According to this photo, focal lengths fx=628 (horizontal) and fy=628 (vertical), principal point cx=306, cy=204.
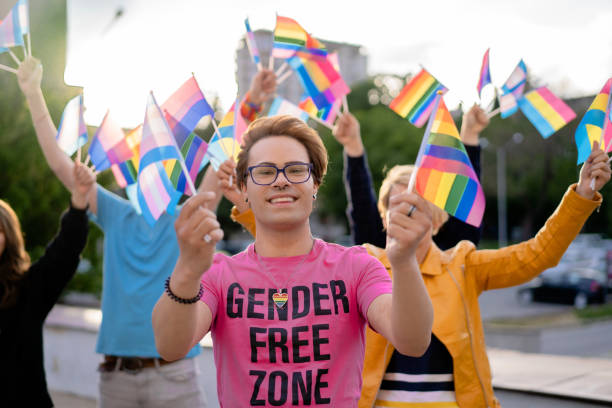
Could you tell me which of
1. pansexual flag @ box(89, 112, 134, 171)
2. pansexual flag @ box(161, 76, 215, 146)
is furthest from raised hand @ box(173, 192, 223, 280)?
pansexual flag @ box(89, 112, 134, 171)

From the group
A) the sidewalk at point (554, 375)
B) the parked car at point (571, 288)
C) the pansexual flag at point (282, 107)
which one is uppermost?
the pansexual flag at point (282, 107)

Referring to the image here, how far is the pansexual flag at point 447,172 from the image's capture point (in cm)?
165

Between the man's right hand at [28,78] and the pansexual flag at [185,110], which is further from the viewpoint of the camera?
the man's right hand at [28,78]

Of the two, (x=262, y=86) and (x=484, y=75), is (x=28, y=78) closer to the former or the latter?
(x=262, y=86)

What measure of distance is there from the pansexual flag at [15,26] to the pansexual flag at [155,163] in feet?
6.81

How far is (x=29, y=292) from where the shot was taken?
113 inches

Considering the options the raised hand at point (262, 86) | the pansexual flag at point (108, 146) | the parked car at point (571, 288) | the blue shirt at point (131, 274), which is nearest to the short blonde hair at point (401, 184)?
the raised hand at point (262, 86)

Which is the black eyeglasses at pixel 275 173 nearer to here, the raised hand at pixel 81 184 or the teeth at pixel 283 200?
the teeth at pixel 283 200

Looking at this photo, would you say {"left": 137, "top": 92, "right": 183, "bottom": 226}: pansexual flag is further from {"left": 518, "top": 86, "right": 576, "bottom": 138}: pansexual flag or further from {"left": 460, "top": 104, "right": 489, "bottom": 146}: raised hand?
{"left": 518, "top": 86, "right": 576, "bottom": 138}: pansexual flag

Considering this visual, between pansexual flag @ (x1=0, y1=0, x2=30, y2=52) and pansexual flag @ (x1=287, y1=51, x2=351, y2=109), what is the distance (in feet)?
4.92

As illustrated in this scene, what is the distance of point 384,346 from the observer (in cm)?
251

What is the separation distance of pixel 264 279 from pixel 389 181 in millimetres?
1174

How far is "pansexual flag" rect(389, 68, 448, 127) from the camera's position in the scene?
3.07 m

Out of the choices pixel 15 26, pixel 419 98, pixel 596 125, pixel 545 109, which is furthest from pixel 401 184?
pixel 15 26
